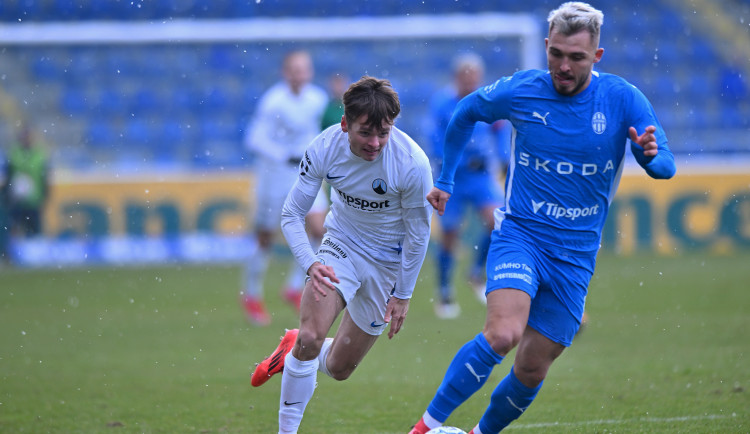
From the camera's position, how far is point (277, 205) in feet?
34.2

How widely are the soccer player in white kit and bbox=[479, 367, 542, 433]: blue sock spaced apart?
650 millimetres

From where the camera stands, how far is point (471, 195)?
34.2ft

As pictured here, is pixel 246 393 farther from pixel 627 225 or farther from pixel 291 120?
pixel 627 225

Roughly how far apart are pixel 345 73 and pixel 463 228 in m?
4.04

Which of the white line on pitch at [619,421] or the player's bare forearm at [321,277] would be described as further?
the white line on pitch at [619,421]

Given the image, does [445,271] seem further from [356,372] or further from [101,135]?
[101,135]

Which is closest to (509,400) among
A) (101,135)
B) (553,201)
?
(553,201)

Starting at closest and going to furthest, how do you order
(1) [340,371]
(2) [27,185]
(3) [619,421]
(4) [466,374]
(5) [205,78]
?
(4) [466,374] → (1) [340,371] → (3) [619,421] → (2) [27,185] → (5) [205,78]

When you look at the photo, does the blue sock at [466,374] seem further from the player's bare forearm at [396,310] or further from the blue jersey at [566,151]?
the blue jersey at [566,151]

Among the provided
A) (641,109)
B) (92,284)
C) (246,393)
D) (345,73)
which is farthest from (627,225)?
(641,109)

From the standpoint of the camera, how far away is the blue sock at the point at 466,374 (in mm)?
4453

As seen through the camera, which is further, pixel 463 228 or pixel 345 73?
pixel 345 73

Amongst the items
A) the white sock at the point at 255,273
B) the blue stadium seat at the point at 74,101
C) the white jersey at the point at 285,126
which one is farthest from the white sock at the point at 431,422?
the blue stadium seat at the point at 74,101

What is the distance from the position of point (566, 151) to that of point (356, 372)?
11.5 ft
